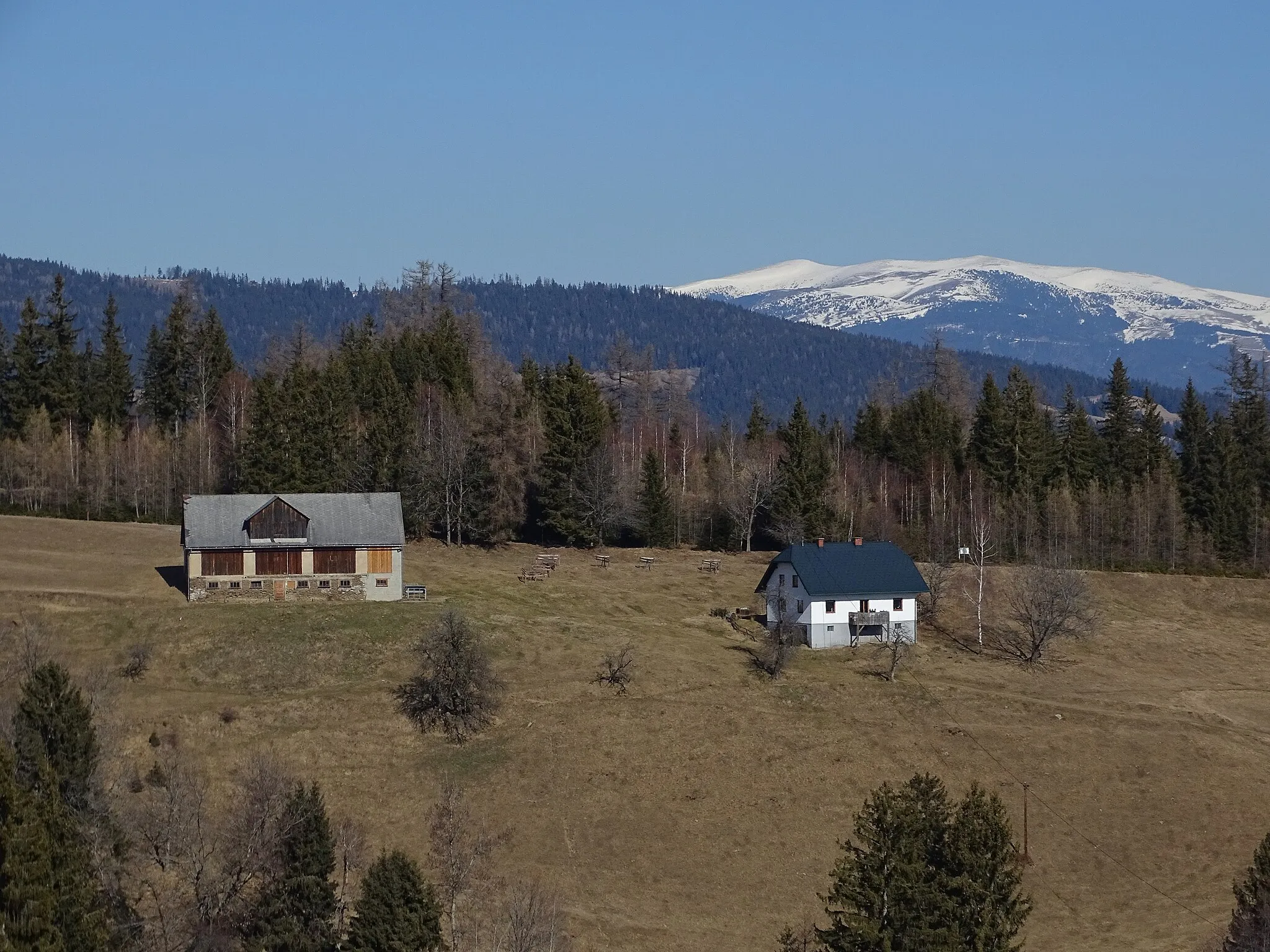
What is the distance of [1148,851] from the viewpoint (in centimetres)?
6400

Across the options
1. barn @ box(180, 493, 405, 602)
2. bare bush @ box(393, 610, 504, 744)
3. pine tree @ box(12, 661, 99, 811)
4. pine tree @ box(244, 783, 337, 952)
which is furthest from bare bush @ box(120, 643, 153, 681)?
pine tree @ box(244, 783, 337, 952)

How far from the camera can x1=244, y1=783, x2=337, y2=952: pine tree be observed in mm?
48438

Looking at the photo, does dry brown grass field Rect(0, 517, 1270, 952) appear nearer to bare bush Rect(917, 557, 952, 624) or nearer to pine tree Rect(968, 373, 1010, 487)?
bare bush Rect(917, 557, 952, 624)

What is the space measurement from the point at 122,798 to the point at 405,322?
3931 inches

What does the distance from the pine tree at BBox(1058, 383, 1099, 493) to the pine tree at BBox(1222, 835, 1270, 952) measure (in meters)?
75.9

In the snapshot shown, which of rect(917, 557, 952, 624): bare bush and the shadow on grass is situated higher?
the shadow on grass

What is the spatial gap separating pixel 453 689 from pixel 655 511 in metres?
42.6

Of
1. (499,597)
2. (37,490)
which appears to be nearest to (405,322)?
(37,490)

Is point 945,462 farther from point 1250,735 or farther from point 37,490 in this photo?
point 37,490

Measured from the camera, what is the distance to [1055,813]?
67062 mm

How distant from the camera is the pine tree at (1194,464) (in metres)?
117

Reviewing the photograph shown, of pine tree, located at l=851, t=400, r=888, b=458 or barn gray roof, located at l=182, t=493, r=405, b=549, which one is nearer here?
barn gray roof, located at l=182, t=493, r=405, b=549

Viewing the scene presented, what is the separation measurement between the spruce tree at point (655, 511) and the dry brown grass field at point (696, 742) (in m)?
21.6

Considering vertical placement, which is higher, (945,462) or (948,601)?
(945,462)
